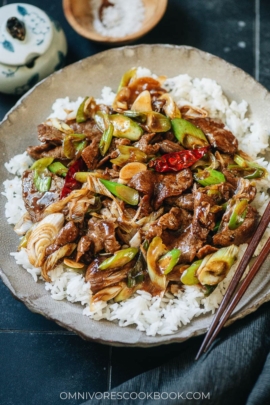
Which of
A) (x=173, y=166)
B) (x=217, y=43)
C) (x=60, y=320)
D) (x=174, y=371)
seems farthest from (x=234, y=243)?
(x=217, y=43)

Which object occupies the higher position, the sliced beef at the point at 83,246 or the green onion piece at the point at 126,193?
the green onion piece at the point at 126,193

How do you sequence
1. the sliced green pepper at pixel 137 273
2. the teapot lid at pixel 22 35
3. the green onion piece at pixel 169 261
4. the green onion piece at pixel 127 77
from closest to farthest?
the green onion piece at pixel 169 261
the sliced green pepper at pixel 137 273
the green onion piece at pixel 127 77
the teapot lid at pixel 22 35

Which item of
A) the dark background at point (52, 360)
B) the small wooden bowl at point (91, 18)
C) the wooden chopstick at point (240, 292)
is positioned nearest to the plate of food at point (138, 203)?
the wooden chopstick at point (240, 292)

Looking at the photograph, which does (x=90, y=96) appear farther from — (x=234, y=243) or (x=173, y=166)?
(x=234, y=243)

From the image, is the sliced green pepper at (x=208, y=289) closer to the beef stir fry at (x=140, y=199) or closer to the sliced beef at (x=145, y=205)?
the beef stir fry at (x=140, y=199)

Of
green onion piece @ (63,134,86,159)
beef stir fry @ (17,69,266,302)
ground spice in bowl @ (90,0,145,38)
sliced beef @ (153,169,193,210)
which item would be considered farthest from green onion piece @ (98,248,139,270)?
ground spice in bowl @ (90,0,145,38)
